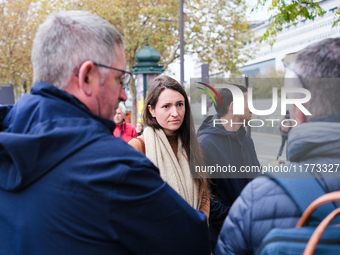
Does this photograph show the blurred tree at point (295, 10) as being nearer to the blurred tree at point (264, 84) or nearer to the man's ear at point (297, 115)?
the blurred tree at point (264, 84)

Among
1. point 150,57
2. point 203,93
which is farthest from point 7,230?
point 150,57

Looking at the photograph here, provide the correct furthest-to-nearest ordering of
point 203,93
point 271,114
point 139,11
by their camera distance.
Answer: point 139,11 → point 203,93 → point 271,114

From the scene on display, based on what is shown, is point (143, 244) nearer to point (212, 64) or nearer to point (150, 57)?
point (150, 57)

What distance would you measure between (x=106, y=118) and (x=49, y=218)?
407 millimetres

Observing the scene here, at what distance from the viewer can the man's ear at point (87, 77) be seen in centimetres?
139

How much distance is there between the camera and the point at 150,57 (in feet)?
38.1

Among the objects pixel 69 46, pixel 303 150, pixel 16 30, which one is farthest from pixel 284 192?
pixel 16 30

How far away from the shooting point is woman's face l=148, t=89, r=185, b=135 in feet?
9.36

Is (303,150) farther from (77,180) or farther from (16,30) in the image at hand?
(16,30)

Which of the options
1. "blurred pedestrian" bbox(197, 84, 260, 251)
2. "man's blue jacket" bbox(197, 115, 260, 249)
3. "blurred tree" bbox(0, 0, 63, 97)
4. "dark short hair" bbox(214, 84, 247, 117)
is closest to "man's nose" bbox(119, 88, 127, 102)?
"dark short hair" bbox(214, 84, 247, 117)

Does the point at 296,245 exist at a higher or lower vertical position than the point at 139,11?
lower

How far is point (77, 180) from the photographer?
1.26 metres

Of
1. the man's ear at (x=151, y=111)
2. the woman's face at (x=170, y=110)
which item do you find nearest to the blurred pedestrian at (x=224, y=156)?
the woman's face at (x=170, y=110)

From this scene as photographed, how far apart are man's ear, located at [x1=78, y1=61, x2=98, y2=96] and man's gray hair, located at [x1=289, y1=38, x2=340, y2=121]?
72cm
